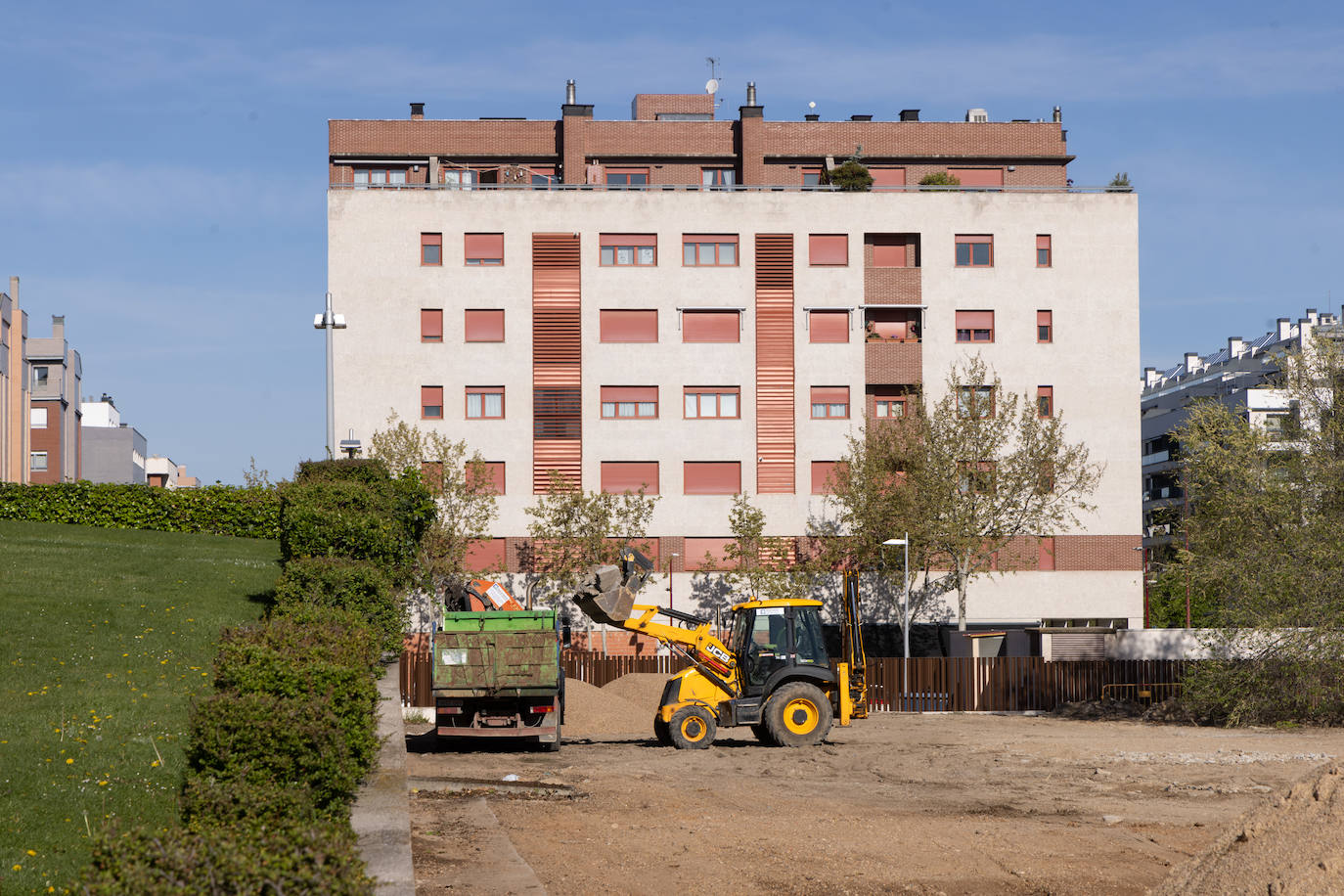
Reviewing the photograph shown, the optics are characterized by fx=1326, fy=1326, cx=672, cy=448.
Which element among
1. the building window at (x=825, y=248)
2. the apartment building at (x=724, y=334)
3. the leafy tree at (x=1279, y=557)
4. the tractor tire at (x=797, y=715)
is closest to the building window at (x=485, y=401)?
the apartment building at (x=724, y=334)

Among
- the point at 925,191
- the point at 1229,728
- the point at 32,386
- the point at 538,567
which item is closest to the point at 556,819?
the point at 1229,728

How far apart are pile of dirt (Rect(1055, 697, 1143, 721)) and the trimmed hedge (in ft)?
86.0

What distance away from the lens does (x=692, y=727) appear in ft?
80.4

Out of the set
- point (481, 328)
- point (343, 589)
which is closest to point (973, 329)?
point (481, 328)

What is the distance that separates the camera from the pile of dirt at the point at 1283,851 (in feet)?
33.9

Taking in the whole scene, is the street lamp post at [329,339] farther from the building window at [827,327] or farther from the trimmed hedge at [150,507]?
the building window at [827,327]

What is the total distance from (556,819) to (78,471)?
4265 inches

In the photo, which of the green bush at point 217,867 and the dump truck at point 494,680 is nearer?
the green bush at point 217,867

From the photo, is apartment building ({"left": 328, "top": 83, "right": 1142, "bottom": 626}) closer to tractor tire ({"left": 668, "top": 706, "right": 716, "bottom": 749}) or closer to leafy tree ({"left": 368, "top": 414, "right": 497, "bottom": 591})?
leafy tree ({"left": 368, "top": 414, "right": 497, "bottom": 591})

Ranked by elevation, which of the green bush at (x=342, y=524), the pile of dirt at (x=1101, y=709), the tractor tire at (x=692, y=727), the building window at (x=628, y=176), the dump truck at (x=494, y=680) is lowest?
the pile of dirt at (x=1101, y=709)

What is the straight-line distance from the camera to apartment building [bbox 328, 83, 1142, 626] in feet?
175

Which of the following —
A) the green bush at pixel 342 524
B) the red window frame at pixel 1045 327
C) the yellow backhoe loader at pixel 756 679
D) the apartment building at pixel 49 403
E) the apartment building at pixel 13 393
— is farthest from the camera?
the apartment building at pixel 49 403

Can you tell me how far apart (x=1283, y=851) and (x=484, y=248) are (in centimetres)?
4668

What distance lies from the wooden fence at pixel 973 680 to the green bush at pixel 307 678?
26.2 m
